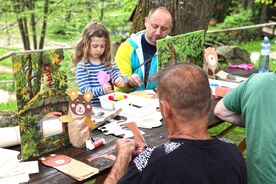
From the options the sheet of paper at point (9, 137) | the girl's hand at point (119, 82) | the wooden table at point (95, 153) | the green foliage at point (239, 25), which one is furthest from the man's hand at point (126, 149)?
the green foliage at point (239, 25)

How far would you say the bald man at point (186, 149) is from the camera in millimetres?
1405

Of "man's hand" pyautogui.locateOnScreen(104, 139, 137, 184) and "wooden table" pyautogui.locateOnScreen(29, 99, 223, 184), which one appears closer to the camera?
"man's hand" pyautogui.locateOnScreen(104, 139, 137, 184)

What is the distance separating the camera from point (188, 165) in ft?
4.60

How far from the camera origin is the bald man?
4.61 feet

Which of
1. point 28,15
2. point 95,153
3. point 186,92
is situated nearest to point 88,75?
point 95,153

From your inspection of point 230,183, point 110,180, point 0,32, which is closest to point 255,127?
point 230,183

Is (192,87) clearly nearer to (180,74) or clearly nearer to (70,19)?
(180,74)

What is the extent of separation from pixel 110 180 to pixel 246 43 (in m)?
11.8

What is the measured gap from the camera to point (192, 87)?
4.90ft

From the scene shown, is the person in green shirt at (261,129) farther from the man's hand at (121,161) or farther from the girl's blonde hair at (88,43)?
the girl's blonde hair at (88,43)

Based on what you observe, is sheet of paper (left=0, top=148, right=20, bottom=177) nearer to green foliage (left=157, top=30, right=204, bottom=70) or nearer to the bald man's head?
the bald man's head

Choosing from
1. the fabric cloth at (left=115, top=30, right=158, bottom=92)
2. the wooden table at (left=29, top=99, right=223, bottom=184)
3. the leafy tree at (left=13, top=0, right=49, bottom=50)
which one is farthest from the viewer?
the leafy tree at (left=13, top=0, right=49, bottom=50)

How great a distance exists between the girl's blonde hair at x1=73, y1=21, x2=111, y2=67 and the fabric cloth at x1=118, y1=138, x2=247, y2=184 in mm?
1760

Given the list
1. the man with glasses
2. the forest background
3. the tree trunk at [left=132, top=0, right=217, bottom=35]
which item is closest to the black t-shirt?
the man with glasses
